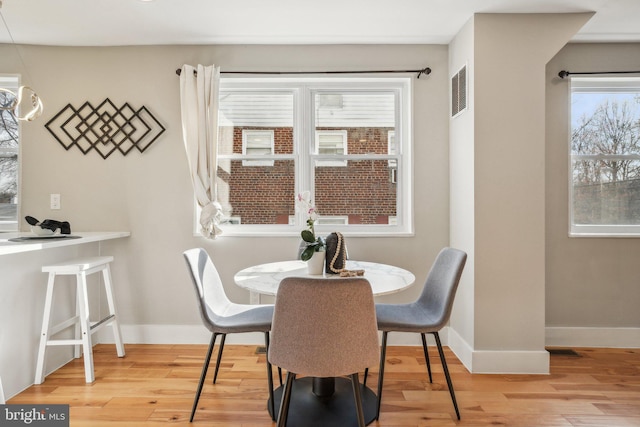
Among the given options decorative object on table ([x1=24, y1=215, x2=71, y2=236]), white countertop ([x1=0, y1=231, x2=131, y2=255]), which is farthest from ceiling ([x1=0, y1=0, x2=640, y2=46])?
white countertop ([x1=0, y1=231, x2=131, y2=255])

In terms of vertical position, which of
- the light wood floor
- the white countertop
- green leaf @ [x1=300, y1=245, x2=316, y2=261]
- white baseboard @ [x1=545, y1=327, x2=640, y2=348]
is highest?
the white countertop

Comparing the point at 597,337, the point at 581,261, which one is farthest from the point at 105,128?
the point at 597,337

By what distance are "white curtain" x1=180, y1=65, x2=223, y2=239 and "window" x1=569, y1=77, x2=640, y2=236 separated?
2829mm

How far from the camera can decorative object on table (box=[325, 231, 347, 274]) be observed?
80.7 inches

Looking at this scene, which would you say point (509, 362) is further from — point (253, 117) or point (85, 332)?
point (85, 332)

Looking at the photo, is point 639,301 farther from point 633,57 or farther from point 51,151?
point 51,151

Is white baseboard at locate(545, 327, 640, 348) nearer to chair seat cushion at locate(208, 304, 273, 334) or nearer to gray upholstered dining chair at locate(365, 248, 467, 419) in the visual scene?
gray upholstered dining chair at locate(365, 248, 467, 419)

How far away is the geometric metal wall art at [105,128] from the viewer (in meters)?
3.01

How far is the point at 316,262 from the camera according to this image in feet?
6.76

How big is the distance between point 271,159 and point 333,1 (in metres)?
1.26

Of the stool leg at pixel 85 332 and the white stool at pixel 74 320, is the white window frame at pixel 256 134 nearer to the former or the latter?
the white stool at pixel 74 320

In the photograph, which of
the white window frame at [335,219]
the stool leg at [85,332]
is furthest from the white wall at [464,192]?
the stool leg at [85,332]

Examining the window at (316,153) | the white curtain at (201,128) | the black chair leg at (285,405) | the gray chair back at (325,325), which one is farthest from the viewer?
the window at (316,153)

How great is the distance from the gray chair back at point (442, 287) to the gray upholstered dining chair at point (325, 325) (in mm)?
643
